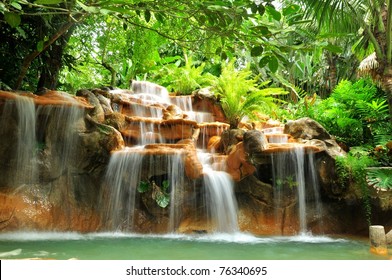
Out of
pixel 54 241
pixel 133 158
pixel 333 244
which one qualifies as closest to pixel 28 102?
pixel 133 158

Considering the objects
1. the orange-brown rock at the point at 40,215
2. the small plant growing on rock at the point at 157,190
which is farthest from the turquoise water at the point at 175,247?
the small plant growing on rock at the point at 157,190

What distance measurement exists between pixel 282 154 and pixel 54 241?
176 inches

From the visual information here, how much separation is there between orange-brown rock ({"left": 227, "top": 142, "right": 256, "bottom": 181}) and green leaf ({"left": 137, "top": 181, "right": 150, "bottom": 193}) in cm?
170

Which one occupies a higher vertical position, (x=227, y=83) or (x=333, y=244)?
(x=227, y=83)

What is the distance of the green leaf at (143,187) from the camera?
6.94m

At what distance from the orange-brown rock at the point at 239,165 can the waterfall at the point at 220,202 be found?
22 centimetres

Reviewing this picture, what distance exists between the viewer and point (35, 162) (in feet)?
22.2

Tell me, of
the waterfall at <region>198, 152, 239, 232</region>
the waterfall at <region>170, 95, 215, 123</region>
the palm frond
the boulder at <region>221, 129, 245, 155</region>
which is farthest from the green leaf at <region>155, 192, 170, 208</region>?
the waterfall at <region>170, 95, 215, 123</region>

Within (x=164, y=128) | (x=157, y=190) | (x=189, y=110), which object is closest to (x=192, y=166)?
(x=157, y=190)

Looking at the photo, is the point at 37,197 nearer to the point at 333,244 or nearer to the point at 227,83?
the point at 333,244

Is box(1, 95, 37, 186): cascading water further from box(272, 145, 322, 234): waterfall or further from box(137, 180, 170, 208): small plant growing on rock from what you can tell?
box(272, 145, 322, 234): waterfall

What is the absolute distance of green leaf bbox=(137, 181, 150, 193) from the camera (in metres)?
6.94

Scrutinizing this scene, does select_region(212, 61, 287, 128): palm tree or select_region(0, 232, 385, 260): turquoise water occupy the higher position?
select_region(212, 61, 287, 128): palm tree

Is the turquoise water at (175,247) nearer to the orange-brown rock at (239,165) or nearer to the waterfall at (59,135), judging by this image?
the orange-brown rock at (239,165)
